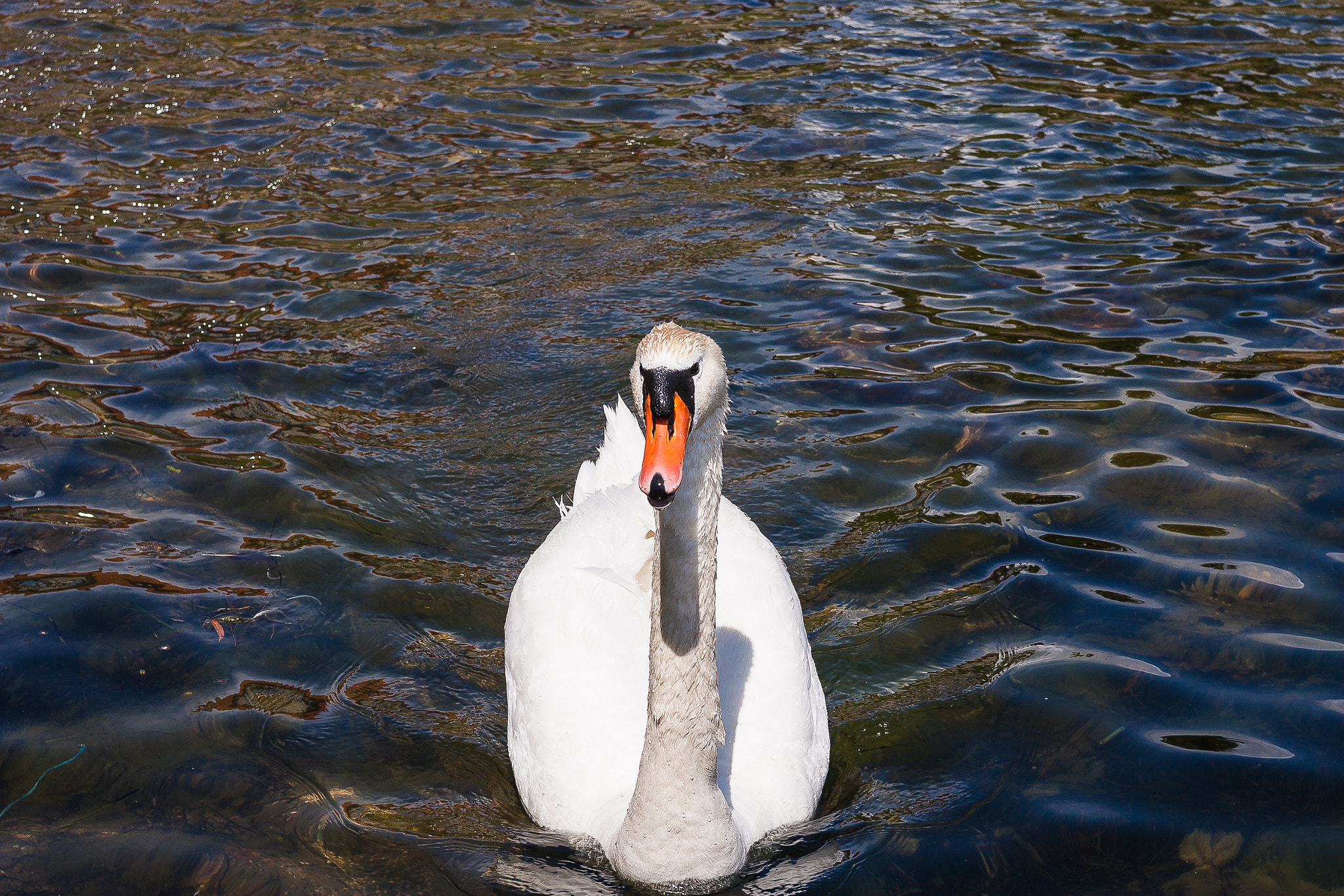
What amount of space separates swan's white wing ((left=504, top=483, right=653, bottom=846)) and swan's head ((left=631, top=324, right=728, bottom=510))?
54.0 inches

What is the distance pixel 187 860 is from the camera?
437 cm

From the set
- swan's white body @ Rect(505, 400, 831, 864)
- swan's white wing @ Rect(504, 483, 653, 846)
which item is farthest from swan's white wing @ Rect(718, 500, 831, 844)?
swan's white wing @ Rect(504, 483, 653, 846)

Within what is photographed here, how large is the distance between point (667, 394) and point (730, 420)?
159 inches

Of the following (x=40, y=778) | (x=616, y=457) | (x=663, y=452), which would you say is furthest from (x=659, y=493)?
(x=40, y=778)

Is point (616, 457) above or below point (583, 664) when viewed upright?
above

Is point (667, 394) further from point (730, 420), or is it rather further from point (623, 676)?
point (730, 420)

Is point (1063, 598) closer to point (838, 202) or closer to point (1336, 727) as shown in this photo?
point (1336, 727)

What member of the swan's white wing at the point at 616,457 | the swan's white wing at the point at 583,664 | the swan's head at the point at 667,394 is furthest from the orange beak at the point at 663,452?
the swan's white wing at the point at 616,457

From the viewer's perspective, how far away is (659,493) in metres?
3.52

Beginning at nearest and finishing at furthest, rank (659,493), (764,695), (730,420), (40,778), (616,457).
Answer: (659,493) < (40,778) < (764,695) < (616,457) < (730,420)

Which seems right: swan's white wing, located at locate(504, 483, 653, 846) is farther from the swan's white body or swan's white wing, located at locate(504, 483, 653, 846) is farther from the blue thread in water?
the blue thread in water

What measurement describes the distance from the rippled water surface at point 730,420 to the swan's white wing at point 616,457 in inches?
27.1

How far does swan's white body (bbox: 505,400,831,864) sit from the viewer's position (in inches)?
184

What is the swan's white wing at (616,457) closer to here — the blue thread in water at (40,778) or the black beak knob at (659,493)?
the black beak knob at (659,493)
